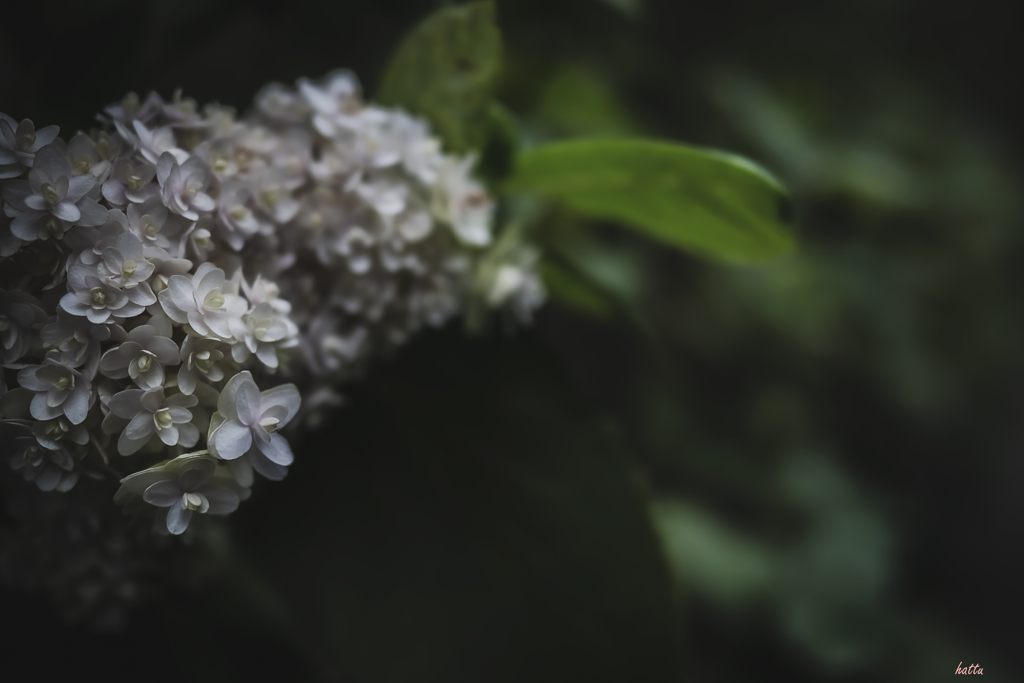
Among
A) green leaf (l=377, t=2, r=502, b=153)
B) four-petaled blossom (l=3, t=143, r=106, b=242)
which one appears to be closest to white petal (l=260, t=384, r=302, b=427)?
four-petaled blossom (l=3, t=143, r=106, b=242)

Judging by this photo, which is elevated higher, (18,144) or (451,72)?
(451,72)

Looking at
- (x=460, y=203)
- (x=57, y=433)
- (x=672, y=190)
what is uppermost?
(x=672, y=190)

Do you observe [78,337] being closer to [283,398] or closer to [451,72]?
[283,398]

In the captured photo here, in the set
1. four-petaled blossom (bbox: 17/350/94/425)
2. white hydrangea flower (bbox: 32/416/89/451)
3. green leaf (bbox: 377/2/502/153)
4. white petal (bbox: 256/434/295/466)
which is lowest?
white hydrangea flower (bbox: 32/416/89/451)

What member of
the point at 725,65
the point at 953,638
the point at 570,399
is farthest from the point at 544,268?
the point at 953,638

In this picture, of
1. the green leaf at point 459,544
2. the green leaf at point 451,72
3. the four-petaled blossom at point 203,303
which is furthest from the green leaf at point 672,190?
the four-petaled blossom at point 203,303

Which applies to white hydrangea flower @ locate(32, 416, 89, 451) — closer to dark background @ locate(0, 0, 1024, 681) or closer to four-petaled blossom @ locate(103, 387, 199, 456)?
four-petaled blossom @ locate(103, 387, 199, 456)

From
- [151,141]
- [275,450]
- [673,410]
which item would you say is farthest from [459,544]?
[673,410]
